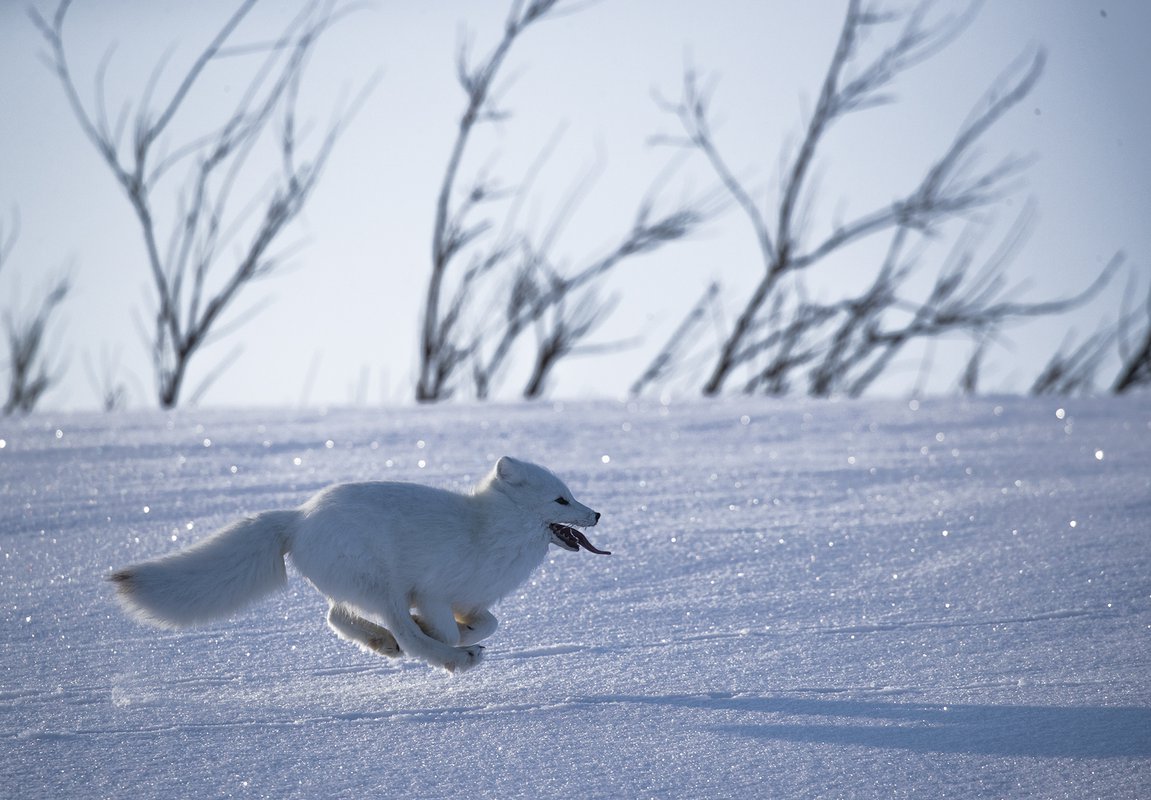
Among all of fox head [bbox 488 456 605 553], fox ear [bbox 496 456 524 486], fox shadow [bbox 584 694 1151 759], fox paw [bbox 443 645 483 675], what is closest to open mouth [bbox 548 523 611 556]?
fox head [bbox 488 456 605 553]

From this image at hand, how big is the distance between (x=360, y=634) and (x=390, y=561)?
0.81 ft

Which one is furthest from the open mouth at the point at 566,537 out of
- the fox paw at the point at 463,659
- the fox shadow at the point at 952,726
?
the fox shadow at the point at 952,726

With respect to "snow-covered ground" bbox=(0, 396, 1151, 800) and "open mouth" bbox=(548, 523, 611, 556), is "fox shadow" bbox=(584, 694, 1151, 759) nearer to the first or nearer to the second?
"snow-covered ground" bbox=(0, 396, 1151, 800)

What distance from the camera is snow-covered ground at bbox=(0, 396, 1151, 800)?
2221 millimetres

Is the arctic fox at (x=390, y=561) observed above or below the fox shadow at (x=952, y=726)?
below

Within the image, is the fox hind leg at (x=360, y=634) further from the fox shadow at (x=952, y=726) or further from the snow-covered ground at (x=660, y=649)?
the fox shadow at (x=952, y=726)

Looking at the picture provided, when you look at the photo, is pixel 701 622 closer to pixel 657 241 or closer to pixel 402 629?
pixel 402 629

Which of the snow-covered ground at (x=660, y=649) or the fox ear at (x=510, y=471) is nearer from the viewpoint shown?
the snow-covered ground at (x=660, y=649)

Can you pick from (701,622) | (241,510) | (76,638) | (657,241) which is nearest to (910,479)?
(701,622)

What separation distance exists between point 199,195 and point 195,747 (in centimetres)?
751

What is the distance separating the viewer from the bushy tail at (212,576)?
8.84ft

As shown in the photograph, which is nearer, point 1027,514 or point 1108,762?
point 1108,762

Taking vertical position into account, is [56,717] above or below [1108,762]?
below

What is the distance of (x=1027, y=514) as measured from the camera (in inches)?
165
